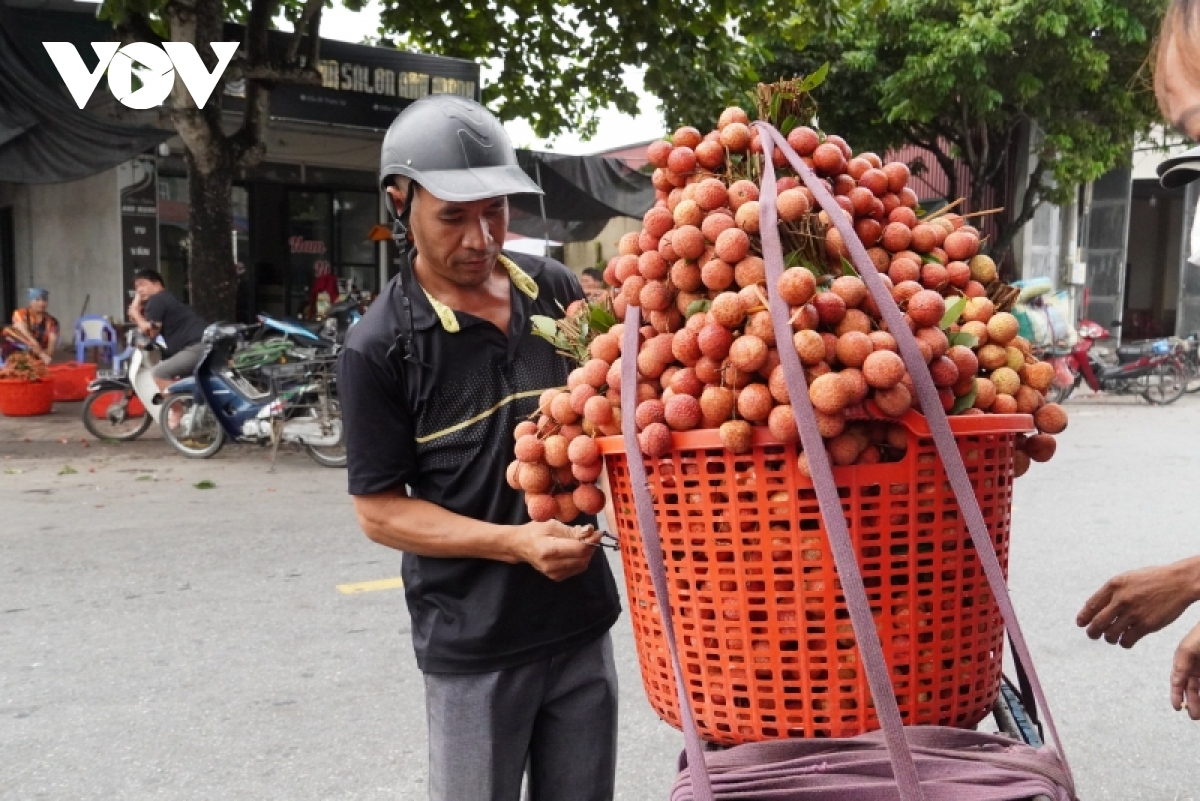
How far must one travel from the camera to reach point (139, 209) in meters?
12.9

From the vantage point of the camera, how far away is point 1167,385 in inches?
547

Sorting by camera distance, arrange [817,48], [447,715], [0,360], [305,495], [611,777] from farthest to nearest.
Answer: [817,48]
[0,360]
[305,495]
[611,777]
[447,715]

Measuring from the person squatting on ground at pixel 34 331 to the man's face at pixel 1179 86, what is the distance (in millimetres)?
11539

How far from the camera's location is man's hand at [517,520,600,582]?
1575 mm

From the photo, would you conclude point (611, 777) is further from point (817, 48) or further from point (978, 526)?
point (817, 48)

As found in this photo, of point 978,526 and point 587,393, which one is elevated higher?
point 587,393

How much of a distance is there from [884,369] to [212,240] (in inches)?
372

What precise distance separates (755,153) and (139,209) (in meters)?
13.1

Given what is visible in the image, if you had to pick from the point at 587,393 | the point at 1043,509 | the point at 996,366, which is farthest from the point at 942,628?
the point at 1043,509

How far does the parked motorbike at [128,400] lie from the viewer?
9141 millimetres

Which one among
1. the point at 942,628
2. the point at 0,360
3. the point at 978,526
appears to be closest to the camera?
the point at 978,526

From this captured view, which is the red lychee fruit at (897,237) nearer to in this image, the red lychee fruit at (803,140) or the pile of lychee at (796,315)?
the pile of lychee at (796,315)

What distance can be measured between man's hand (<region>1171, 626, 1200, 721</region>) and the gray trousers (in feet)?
3.16

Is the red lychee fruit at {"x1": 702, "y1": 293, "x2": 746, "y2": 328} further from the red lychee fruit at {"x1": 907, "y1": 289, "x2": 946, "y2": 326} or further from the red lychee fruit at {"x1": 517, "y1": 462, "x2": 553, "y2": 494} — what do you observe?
the red lychee fruit at {"x1": 517, "y1": 462, "x2": 553, "y2": 494}
